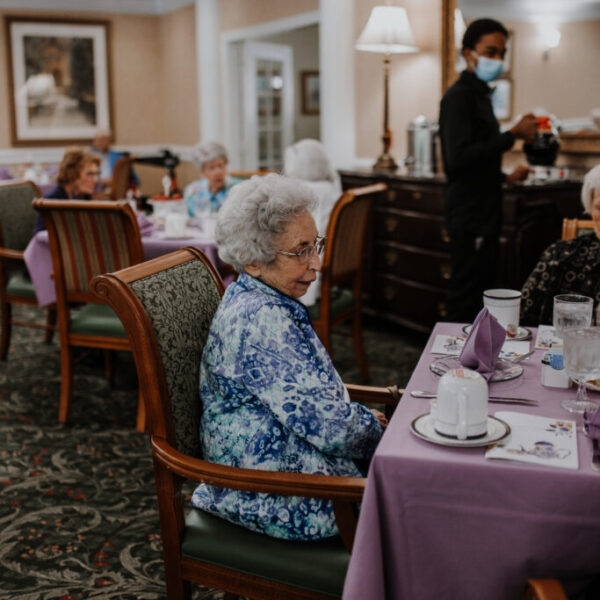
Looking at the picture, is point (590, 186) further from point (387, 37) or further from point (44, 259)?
point (387, 37)

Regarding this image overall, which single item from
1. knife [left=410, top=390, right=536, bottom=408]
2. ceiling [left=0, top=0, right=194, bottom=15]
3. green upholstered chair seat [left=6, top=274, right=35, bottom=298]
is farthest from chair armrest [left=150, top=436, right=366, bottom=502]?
ceiling [left=0, top=0, right=194, bottom=15]

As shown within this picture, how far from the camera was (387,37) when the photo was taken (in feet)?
16.4

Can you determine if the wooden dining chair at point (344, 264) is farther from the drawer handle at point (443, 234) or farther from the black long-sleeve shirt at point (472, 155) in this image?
the drawer handle at point (443, 234)

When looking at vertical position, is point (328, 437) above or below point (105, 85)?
below

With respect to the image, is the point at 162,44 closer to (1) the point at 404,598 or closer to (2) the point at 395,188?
(2) the point at 395,188

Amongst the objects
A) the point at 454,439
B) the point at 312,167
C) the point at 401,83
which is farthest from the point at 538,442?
the point at 401,83

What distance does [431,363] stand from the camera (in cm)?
189

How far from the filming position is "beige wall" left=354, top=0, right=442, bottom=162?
5.18 m

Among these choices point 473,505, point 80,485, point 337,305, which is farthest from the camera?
point 337,305

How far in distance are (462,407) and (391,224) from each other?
3.66 m

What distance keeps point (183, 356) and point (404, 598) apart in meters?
0.69

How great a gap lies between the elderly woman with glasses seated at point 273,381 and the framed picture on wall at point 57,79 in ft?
24.7

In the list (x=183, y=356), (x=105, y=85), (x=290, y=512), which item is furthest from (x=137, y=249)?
(x=105, y=85)

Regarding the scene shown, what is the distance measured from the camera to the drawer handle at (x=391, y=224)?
4953mm
